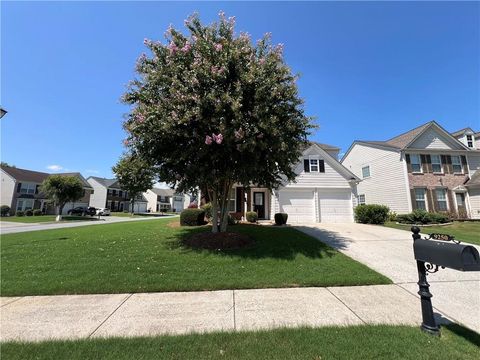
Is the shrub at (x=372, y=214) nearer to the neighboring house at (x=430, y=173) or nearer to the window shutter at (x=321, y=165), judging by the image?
the window shutter at (x=321, y=165)

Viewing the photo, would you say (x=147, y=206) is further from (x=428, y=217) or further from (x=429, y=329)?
(x=429, y=329)

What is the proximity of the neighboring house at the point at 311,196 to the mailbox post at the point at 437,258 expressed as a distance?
1469 cm

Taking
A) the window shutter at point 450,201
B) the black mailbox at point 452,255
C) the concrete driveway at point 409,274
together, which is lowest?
the concrete driveway at point 409,274

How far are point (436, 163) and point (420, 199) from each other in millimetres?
3876

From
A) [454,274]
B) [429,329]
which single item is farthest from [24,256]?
[454,274]

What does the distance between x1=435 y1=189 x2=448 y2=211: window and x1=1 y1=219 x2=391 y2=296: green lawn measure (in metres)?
18.7

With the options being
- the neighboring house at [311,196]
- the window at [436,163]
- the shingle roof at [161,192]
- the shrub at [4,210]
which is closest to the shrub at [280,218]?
the neighboring house at [311,196]

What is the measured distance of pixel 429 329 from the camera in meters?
3.80

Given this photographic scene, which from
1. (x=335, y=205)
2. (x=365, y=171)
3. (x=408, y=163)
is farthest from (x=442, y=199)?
(x=335, y=205)

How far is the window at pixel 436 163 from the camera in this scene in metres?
22.6

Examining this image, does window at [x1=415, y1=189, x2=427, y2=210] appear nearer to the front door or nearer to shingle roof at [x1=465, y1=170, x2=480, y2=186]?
shingle roof at [x1=465, y1=170, x2=480, y2=186]

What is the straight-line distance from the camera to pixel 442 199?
72.5 feet

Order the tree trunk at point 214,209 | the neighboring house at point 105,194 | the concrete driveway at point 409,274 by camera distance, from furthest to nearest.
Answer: the neighboring house at point 105,194 < the tree trunk at point 214,209 < the concrete driveway at point 409,274

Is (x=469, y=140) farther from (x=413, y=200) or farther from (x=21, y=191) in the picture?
(x=21, y=191)
